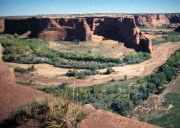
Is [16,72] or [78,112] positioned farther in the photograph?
[16,72]

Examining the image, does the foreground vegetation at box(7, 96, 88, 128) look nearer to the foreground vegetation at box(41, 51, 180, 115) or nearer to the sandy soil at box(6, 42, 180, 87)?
the foreground vegetation at box(41, 51, 180, 115)

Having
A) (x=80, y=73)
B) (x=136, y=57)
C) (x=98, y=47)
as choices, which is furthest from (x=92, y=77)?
(x=98, y=47)

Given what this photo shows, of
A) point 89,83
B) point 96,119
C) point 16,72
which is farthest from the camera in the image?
point 16,72

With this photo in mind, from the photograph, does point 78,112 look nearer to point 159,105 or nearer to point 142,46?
point 159,105

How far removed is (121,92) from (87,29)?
118 ft

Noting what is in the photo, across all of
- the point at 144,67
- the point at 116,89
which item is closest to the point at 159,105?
the point at 116,89

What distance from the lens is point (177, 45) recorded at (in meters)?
76.8

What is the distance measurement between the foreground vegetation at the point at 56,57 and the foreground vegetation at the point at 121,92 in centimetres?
1093

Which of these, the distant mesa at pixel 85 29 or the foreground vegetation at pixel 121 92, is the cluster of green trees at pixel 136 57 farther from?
the foreground vegetation at pixel 121 92

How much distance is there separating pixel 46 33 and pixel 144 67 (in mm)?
30583

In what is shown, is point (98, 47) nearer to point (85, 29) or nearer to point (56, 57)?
point (85, 29)

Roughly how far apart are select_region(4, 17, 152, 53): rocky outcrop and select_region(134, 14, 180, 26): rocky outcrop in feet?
160

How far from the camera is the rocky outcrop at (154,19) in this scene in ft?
407

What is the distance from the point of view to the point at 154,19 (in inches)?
5015
